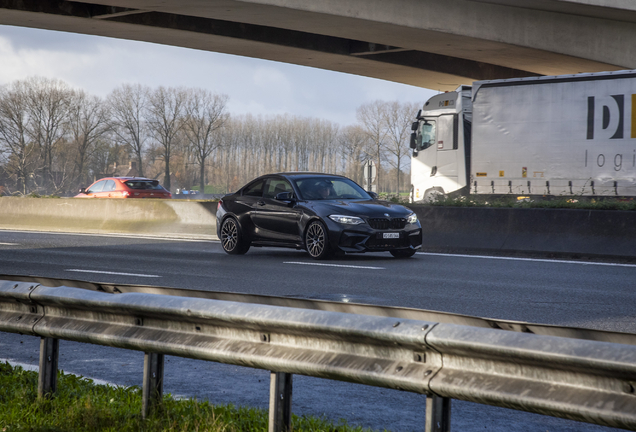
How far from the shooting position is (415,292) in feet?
30.9

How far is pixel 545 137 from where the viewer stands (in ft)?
73.4

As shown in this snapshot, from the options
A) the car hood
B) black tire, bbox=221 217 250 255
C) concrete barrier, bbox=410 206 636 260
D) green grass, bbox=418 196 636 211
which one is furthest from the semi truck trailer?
the car hood

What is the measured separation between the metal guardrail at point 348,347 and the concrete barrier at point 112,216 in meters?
16.4

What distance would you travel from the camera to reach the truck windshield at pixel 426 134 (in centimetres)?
2647

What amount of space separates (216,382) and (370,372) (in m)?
2.36

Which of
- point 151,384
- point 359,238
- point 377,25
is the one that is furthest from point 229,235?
point 377,25

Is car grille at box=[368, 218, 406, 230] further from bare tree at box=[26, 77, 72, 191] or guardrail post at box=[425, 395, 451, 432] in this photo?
bare tree at box=[26, 77, 72, 191]

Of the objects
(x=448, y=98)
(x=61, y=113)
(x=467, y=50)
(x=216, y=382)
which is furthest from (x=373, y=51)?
(x=61, y=113)

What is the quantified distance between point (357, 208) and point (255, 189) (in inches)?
103

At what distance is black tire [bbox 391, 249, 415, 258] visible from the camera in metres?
14.1

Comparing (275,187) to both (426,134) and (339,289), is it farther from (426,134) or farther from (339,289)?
(426,134)

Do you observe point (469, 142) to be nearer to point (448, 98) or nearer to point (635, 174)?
point (448, 98)

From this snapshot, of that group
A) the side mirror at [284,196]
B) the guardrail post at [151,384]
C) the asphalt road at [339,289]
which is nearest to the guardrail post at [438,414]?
the asphalt road at [339,289]

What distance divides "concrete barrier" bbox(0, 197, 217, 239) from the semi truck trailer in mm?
6441
